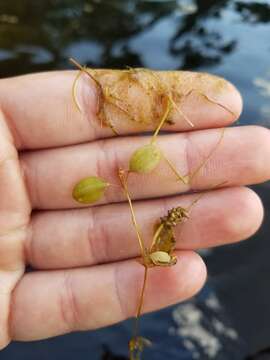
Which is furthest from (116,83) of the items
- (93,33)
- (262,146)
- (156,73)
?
(93,33)

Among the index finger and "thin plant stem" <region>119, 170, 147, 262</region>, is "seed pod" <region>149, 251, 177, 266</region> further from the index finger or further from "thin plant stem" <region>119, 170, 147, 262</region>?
the index finger

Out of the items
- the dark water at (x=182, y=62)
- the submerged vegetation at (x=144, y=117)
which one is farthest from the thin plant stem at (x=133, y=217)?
the dark water at (x=182, y=62)

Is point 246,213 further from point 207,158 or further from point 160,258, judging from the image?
point 160,258

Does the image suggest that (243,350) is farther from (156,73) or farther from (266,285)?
(156,73)

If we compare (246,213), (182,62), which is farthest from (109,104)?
(182,62)

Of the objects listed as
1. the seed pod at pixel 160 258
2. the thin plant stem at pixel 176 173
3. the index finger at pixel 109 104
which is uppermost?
the index finger at pixel 109 104

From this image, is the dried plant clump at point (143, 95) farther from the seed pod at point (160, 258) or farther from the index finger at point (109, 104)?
the seed pod at point (160, 258)

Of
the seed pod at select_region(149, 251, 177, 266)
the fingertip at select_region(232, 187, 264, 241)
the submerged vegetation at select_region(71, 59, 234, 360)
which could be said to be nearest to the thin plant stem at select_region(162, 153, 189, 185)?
the submerged vegetation at select_region(71, 59, 234, 360)
